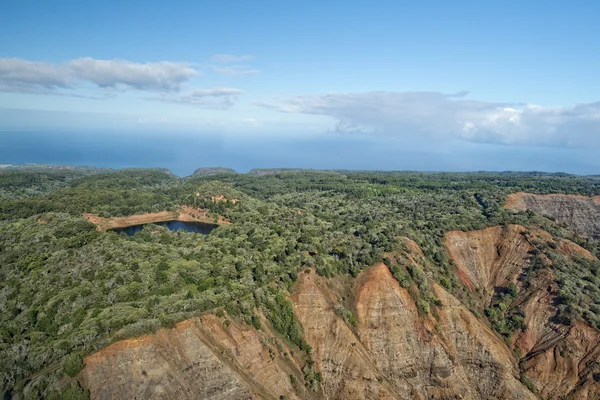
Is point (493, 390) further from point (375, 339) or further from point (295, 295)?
point (295, 295)

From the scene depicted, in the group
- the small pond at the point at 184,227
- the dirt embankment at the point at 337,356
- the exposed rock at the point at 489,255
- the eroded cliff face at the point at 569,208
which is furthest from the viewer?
the eroded cliff face at the point at 569,208

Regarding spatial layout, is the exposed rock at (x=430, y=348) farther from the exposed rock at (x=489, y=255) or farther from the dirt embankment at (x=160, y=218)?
the dirt embankment at (x=160, y=218)

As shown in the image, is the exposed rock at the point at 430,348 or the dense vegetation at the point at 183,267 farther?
the exposed rock at the point at 430,348

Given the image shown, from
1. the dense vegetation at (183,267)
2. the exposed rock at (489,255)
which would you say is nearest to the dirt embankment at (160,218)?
the dense vegetation at (183,267)

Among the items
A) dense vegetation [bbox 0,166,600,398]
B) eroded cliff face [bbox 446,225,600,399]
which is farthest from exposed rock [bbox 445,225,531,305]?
dense vegetation [bbox 0,166,600,398]

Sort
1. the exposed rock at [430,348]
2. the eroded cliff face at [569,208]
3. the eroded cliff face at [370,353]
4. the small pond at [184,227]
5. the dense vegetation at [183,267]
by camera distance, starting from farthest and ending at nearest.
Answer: the eroded cliff face at [569,208] < the small pond at [184,227] < the exposed rock at [430,348] < the dense vegetation at [183,267] < the eroded cliff face at [370,353]

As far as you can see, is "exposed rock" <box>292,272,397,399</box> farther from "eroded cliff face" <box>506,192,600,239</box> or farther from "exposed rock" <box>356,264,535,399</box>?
"eroded cliff face" <box>506,192,600,239</box>
